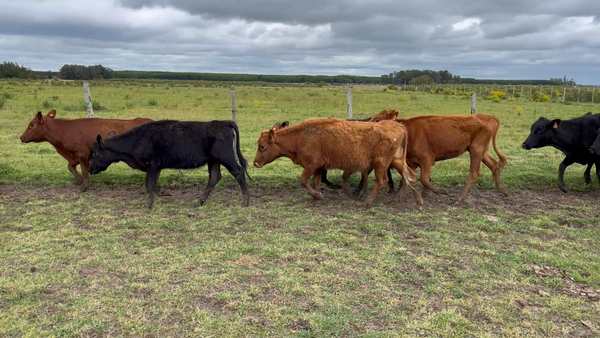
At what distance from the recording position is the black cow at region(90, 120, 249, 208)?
7.41 m

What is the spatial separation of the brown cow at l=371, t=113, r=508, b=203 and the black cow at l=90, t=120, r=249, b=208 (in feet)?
9.63

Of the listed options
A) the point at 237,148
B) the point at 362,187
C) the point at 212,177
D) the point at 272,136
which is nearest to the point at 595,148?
the point at 362,187

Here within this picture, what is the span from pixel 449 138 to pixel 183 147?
434 centimetres

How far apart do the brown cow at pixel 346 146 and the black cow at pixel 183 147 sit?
28.5 inches

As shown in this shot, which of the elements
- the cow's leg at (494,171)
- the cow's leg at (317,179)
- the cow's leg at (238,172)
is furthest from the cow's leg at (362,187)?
the cow's leg at (494,171)

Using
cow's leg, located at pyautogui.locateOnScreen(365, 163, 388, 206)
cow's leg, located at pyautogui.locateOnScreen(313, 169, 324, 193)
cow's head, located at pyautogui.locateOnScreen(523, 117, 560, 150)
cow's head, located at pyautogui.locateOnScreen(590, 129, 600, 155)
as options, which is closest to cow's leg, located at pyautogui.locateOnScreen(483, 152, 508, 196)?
cow's head, located at pyautogui.locateOnScreen(523, 117, 560, 150)

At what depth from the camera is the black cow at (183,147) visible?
7.41 metres

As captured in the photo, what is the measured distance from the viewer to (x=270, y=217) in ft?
22.3

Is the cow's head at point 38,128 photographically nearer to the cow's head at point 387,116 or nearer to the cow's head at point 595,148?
the cow's head at point 387,116

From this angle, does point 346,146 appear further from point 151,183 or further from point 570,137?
point 570,137

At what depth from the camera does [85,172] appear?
27.3 ft

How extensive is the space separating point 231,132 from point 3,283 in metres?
3.94

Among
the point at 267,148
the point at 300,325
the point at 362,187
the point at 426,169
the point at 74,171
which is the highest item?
the point at 267,148

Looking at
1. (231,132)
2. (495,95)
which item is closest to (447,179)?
(231,132)
